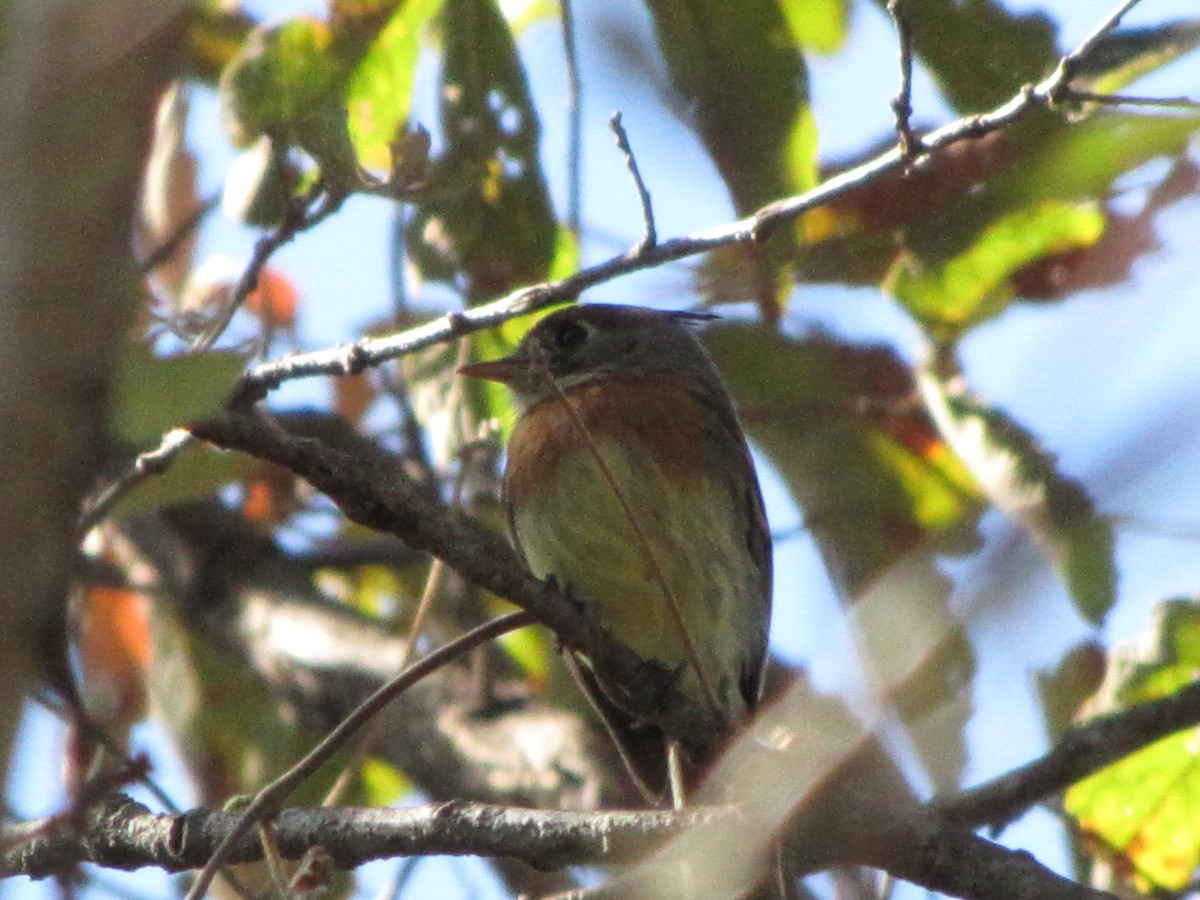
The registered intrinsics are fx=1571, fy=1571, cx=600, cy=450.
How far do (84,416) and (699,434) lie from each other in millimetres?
4244

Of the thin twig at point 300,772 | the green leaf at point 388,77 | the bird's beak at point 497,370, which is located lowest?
the thin twig at point 300,772

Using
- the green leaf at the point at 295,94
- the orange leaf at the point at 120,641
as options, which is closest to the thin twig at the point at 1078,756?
the green leaf at the point at 295,94

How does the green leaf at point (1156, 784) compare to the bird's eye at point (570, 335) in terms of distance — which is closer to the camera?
the green leaf at point (1156, 784)

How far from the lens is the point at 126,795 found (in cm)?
316

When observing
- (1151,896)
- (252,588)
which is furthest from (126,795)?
(252,588)

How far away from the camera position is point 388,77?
12.6ft

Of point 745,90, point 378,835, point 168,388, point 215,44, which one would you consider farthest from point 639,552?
point 168,388

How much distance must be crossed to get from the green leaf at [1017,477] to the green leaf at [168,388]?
124 cm

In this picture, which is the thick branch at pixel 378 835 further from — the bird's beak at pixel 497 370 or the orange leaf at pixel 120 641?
the orange leaf at pixel 120 641

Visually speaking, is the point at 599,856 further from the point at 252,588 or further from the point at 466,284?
the point at 252,588

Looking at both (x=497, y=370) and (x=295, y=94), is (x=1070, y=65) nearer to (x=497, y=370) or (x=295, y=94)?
(x=295, y=94)

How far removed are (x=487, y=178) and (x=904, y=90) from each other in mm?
1486

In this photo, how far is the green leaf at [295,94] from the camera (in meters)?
3.39

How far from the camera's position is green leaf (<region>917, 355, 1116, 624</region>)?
2.75 m
